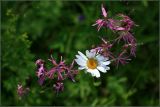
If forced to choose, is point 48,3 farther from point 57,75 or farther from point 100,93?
point 57,75

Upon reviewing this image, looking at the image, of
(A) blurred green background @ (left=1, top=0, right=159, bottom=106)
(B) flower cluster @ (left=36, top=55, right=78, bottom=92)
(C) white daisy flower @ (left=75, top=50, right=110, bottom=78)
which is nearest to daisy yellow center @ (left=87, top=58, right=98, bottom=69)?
(C) white daisy flower @ (left=75, top=50, right=110, bottom=78)

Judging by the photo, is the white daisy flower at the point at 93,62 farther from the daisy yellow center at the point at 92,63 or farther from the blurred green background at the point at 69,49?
the blurred green background at the point at 69,49

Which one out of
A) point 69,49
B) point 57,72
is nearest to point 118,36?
point 57,72

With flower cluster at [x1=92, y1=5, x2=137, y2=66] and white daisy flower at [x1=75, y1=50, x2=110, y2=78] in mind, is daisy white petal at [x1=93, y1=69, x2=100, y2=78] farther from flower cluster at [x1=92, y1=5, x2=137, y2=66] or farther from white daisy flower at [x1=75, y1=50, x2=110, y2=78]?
flower cluster at [x1=92, y1=5, x2=137, y2=66]

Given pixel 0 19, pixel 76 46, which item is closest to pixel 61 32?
pixel 76 46

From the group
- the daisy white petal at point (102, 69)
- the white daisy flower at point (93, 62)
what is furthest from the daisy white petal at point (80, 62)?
the daisy white petal at point (102, 69)

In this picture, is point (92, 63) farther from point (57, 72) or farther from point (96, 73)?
point (57, 72)

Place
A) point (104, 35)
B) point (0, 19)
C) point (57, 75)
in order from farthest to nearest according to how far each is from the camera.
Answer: point (0, 19)
point (104, 35)
point (57, 75)
